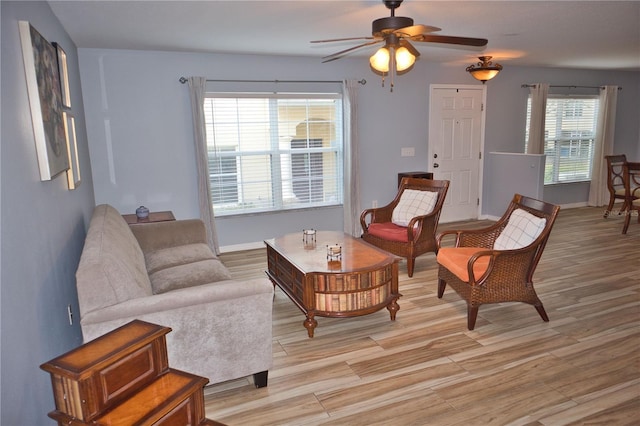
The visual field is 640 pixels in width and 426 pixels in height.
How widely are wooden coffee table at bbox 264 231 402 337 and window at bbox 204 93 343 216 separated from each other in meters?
2.19

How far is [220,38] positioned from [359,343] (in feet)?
10.2

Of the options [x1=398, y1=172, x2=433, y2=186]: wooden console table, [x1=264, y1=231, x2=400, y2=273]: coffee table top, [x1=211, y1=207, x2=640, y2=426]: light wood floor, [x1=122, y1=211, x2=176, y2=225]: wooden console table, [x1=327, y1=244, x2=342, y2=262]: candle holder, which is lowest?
[x1=211, y1=207, x2=640, y2=426]: light wood floor

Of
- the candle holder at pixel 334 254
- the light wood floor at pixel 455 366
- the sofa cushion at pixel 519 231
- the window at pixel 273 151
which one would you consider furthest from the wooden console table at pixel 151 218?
the sofa cushion at pixel 519 231

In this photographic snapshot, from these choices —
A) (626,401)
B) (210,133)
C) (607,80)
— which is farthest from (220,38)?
(607,80)

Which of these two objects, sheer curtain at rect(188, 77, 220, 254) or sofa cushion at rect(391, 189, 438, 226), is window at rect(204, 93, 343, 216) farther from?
sofa cushion at rect(391, 189, 438, 226)

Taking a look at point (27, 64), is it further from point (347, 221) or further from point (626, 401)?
point (347, 221)

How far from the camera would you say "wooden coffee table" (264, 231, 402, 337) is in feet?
10.3

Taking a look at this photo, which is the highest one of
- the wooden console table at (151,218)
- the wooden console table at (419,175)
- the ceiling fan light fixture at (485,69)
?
the ceiling fan light fixture at (485,69)

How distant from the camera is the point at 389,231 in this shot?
4574 millimetres

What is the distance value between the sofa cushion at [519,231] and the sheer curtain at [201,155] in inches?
123

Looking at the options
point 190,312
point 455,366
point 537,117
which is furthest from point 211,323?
point 537,117

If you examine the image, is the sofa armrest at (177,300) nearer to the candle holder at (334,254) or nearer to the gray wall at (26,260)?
the gray wall at (26,260)

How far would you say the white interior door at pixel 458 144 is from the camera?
21.5ft

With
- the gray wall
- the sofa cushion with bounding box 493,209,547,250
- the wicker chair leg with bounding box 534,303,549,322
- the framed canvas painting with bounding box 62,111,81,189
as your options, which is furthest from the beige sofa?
the wicker chair leg with bounding box 534,303,549,322
